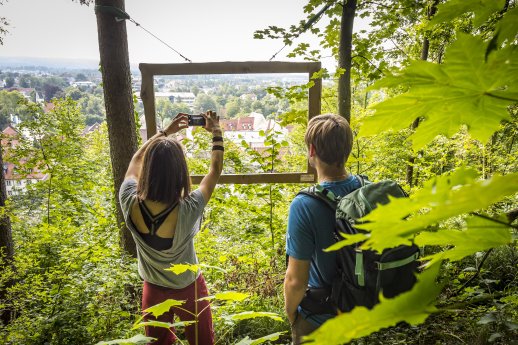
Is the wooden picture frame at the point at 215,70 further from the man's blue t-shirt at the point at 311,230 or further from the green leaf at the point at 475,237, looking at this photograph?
the green leaf at the point at 475,237

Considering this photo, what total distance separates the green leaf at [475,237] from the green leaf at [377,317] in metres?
0.13

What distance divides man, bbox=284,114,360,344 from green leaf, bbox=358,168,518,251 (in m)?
1.19

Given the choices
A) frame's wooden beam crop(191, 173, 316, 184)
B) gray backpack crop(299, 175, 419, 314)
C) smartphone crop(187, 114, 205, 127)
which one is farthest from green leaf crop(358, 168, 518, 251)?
frame's wooden beam crop(191, 173, 316, 184)

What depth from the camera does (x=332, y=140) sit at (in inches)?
64.8

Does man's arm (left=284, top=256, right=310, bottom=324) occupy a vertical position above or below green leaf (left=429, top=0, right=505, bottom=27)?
below

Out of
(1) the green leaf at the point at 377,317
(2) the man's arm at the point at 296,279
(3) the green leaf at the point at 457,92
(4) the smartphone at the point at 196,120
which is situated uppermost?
(3) the green leaf at the point at 457,92

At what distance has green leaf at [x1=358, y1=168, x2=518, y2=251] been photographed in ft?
1.04

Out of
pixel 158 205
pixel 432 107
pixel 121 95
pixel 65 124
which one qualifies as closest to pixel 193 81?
pixel 121 95

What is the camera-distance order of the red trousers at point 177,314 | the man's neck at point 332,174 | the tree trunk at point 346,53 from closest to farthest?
the man's neck at point 332,174 < the red trousers at point 177,314 < the tree trunk at point 346,53

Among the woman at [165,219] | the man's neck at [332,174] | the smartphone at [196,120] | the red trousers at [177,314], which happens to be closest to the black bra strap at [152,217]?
the woman at [165,219]

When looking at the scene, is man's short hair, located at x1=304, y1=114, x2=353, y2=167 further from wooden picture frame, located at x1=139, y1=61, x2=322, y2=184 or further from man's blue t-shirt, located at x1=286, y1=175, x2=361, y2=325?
wooden picture frame, located at x1=139, y1=61, x2=322, y2=184

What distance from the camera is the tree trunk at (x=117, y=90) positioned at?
3391 mm

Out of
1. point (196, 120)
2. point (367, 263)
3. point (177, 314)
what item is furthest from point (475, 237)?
point (196, 120)

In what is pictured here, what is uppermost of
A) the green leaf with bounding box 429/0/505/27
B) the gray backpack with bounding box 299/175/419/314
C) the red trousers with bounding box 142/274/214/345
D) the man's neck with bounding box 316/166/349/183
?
the green leaf with bounding box 429/0/505/27
